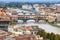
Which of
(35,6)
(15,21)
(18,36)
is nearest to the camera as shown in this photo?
(18,36)

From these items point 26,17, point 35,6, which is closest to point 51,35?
point 26,17

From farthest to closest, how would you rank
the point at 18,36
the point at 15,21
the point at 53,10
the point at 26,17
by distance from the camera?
the point at 53,10, the point at 26,17, the point at 15,21, the point at 18,36

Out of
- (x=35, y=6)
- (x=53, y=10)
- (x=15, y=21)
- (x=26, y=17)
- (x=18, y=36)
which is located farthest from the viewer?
(x=35, y=6)

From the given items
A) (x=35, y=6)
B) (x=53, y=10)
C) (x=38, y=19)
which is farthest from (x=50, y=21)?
(x=35, y=6)

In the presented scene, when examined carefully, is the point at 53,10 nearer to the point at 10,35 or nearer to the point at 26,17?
the point at 26,17

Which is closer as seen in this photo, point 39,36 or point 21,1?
point 39,36

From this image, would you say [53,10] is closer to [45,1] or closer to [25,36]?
[45,1]

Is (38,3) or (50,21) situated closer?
(50,21)
